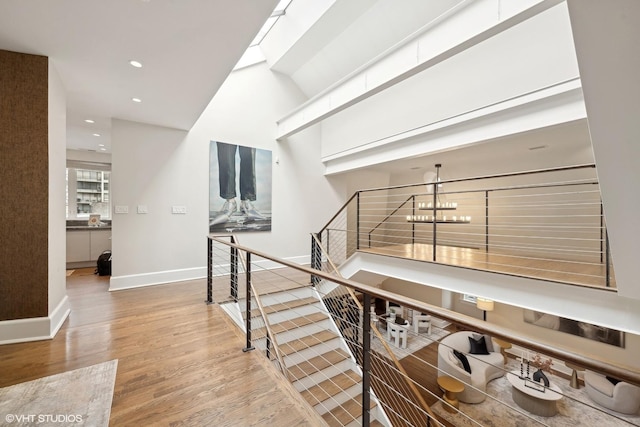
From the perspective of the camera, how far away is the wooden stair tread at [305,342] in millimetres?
3459

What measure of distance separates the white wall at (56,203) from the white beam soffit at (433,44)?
3.15 m

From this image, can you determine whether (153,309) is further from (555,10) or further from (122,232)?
(555,10)

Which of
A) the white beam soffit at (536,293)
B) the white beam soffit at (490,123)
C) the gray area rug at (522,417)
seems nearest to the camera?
the white beam soffit at (536,293)

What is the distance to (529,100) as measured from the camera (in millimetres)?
2994

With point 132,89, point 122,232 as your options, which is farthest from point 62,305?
point 132,89

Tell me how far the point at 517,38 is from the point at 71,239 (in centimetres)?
Answer: 798

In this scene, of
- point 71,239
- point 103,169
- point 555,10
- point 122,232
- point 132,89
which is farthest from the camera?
point 103,169

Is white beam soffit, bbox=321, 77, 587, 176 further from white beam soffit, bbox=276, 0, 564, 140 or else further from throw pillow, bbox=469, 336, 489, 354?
throw pillow, bbox=469, 336, 489, 354

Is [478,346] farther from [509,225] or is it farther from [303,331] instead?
[303,331]

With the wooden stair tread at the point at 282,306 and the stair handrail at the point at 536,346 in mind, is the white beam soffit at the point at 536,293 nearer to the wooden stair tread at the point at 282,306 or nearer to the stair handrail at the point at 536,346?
the wooden stair tread at the point at 282,306

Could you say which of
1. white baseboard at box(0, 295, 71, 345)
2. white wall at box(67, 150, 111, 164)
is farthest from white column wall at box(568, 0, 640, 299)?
white wall at box(67, 150, 111, 164)

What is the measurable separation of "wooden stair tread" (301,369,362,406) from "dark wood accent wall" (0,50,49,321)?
9.17ft

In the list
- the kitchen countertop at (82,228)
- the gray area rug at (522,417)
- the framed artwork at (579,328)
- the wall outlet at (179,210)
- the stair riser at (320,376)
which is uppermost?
the wall outlet at (179,210)

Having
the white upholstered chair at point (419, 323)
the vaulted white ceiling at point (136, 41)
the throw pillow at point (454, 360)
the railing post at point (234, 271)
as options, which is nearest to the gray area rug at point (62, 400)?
the railing post at point (234, 271)
